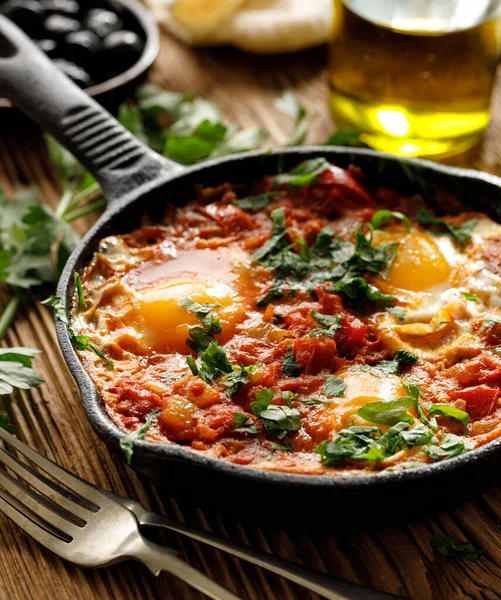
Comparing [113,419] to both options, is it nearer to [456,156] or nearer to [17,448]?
[17,448]

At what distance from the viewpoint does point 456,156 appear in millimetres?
4094

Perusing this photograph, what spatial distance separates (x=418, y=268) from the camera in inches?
113

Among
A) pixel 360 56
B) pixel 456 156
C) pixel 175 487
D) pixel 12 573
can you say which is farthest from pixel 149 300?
pixel 456 156

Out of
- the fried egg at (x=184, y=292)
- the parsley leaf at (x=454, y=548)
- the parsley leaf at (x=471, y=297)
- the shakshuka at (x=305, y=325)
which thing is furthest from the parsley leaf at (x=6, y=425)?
the parsley leaf at (x=471, y=297)

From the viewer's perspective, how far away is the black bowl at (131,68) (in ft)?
13.5

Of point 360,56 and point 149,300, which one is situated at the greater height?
point 360,56

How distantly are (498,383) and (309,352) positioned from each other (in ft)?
1.98

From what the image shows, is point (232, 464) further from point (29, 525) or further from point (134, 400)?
point (29, 525)

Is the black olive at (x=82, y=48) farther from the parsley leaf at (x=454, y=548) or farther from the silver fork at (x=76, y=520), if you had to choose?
the parsley leaf at (x=454, y=548)

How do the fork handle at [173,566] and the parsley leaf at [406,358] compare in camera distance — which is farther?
the parsley leaf at [406,358]

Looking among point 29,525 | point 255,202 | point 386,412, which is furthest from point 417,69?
point 29,525

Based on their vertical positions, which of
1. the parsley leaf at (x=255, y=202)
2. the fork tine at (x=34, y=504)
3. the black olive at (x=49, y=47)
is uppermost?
the black olive at (x=49, y=47)

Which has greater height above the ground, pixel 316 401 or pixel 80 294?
pixel 80 294

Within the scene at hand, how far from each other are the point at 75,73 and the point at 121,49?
1.23 ft
